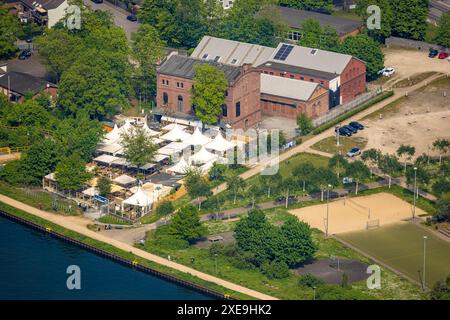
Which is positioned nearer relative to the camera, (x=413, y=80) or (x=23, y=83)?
(x=23, y=83)

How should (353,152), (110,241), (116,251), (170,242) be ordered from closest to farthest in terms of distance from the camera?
(116,251)
(170,242)
(110,241)
(353,152)

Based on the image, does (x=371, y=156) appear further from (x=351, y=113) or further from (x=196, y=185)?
(x=351, y=113)

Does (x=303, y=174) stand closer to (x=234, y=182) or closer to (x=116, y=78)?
(x=234, y=182)

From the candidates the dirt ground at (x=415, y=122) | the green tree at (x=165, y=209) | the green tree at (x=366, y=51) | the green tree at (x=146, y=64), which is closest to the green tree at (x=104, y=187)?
the green tree at (x=165, y=209)

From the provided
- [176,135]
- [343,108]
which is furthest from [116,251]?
[343,108]
